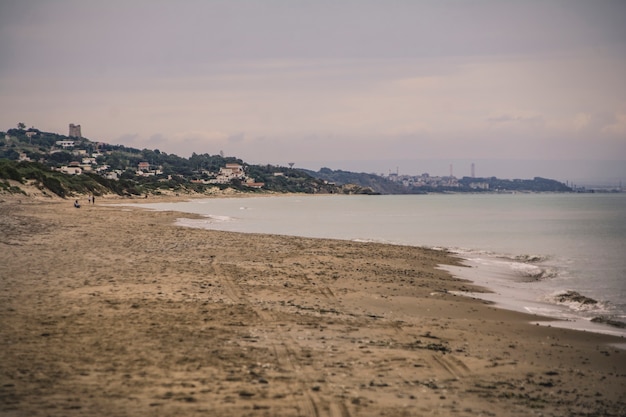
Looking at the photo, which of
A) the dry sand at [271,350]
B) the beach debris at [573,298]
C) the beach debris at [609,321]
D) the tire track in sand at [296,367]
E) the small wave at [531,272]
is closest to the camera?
the tire track in sand at [296,367]

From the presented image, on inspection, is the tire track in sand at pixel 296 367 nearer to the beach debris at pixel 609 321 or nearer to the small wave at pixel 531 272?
the beach debris at pixel 609 321

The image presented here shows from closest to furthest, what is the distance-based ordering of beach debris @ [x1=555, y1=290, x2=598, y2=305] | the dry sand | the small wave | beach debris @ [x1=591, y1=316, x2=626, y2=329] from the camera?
1. the dry sand
2. beach debris @ [x1=591, y1=316, x2=626, y2=329]
3. beach debris @ [x1=555, y1=290, x2=598, y2=305]
4. the small wave

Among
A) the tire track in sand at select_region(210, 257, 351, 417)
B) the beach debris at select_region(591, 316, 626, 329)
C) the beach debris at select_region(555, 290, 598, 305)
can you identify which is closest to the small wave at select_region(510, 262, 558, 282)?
the beach debris at select_region(555, 290, 598, 305)

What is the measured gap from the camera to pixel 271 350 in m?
9.78

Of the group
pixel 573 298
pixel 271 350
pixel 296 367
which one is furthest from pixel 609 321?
pixel 296 367

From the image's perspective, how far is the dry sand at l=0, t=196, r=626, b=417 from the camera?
24.7 ft

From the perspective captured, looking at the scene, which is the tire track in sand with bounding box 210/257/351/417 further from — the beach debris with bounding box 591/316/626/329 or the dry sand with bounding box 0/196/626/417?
the beach debris with bounding box 591/316/626/329

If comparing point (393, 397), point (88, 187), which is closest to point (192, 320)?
point (393, 397)

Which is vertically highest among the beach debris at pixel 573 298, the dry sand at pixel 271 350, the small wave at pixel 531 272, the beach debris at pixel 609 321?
the dry sand at pixel 271 350

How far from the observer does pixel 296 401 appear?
747cm

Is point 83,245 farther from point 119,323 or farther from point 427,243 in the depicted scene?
point 427,243

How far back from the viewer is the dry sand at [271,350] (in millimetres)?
7520

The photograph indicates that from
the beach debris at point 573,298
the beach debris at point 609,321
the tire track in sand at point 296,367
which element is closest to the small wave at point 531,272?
the beach debris at point 573,298

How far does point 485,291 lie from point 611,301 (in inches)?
148
